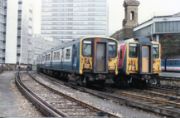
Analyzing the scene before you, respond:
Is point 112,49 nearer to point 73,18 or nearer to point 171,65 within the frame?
point 171,65

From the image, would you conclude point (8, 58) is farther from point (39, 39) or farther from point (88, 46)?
point (88, 46)

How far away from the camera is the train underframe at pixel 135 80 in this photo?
2608 cm

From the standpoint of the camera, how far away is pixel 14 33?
103938 millimetres

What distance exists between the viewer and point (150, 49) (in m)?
26.0

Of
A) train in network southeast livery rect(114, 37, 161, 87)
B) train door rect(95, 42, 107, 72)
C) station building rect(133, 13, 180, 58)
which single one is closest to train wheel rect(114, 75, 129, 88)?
train in network southeast livery rect(114, 37, 161, 87)

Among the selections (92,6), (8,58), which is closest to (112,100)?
(8,58)

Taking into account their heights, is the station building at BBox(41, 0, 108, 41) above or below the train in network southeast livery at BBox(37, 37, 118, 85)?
above

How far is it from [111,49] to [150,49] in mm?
2257

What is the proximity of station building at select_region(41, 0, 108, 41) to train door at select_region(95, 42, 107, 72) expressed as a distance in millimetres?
123810

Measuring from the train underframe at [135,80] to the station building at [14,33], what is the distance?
73432 mm

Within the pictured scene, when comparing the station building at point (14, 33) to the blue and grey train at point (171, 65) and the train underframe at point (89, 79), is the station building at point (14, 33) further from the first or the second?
the train underframe at point (89, 79)

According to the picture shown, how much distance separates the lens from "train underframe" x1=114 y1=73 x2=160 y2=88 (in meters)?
26.1

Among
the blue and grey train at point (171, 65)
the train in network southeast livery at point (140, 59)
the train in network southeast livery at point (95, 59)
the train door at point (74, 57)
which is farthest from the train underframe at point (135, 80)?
the blue and grey train at point (171, 65)

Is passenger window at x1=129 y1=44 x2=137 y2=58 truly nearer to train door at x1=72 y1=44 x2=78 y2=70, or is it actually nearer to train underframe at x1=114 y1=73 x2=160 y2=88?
train underframe at x1=114 y1=73 x2=160 y2=88
